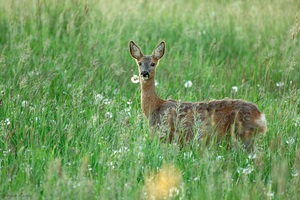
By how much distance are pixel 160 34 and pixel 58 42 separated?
1601mm

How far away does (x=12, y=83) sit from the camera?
743 cm

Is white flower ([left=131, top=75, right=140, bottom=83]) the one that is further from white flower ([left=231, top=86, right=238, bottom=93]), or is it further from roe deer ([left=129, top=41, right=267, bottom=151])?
white flower ([left=231, top=86, right=238, bottom=93])

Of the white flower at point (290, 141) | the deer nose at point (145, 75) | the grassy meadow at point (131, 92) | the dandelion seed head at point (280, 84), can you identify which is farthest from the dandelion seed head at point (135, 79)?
the white flower at point (290, 141)

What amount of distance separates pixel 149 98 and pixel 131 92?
1016mm

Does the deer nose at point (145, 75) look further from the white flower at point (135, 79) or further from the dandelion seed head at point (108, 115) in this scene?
the dandelion seed head at point (108, 115)

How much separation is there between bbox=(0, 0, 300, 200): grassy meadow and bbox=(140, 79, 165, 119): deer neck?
0.42 ft

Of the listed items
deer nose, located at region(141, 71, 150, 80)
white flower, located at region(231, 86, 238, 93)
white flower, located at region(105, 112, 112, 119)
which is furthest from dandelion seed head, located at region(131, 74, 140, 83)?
white flower, located at region(231, 86, 238, 93)

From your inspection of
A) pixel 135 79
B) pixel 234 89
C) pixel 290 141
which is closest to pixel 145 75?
pixel 135 79

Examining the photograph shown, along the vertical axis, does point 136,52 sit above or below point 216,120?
above

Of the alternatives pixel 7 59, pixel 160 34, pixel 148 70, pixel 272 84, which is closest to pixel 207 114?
pixel 148 70

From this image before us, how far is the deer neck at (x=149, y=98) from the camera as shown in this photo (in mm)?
6961

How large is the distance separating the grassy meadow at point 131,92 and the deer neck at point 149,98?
0.13 m

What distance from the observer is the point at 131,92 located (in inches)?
314

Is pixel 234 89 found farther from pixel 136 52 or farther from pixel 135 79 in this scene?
pixel 136 52
